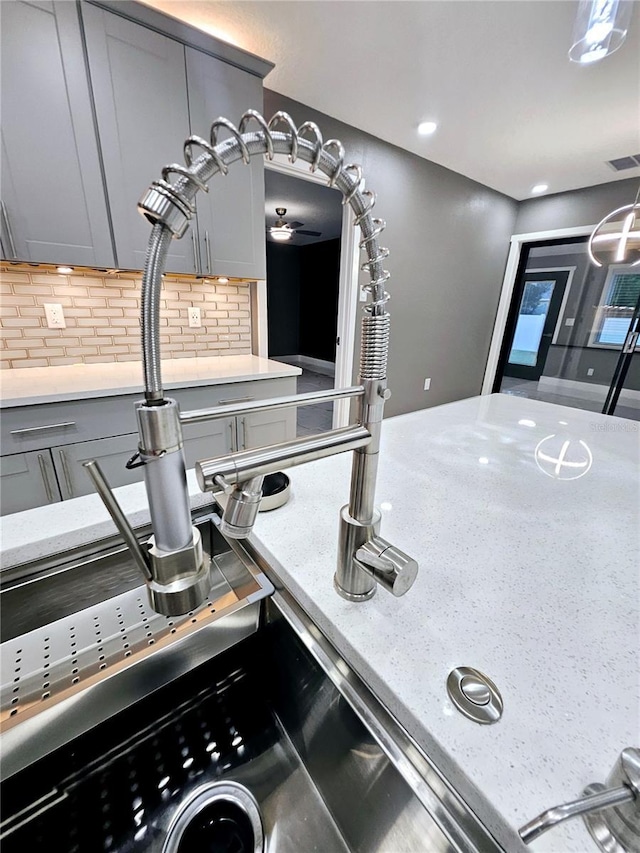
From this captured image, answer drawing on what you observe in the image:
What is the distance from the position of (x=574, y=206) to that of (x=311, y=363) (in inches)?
189

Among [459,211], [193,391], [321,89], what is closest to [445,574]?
[193,391]

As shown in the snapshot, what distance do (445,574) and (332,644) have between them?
0.72 feet

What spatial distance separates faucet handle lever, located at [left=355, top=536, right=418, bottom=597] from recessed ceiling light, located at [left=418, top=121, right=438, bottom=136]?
9.69ft

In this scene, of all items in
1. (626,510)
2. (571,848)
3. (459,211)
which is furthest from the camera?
(459,211)

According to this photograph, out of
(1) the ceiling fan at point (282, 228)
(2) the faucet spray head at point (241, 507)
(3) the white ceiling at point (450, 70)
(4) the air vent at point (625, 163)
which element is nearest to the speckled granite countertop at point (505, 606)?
(2) the faucet spray head at point (241, 507)

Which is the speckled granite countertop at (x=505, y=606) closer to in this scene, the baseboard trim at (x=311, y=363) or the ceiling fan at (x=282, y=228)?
the ceiling fan at (x=282, y=228)

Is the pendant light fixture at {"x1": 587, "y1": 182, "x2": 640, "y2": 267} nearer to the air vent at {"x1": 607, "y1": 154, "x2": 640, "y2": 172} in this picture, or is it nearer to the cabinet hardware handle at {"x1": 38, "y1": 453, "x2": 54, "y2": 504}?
the air vent at {"x1": 607, "y1": 154, "x2": 640, "y2": 172}

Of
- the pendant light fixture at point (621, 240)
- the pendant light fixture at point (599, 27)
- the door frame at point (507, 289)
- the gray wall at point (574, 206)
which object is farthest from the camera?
the door frame at point (507, 289)

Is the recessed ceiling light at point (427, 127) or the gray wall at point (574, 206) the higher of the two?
the recessed ceiling light at point (427, 127)

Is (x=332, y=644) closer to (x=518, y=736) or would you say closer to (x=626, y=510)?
(x=518, y=736)

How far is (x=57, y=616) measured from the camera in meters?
0.67

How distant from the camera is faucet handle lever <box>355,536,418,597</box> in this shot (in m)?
0.43

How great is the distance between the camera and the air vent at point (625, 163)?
2.73m

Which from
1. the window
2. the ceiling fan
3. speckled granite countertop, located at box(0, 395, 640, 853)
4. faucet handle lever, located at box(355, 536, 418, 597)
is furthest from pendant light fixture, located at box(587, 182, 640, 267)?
the ceiling fan
